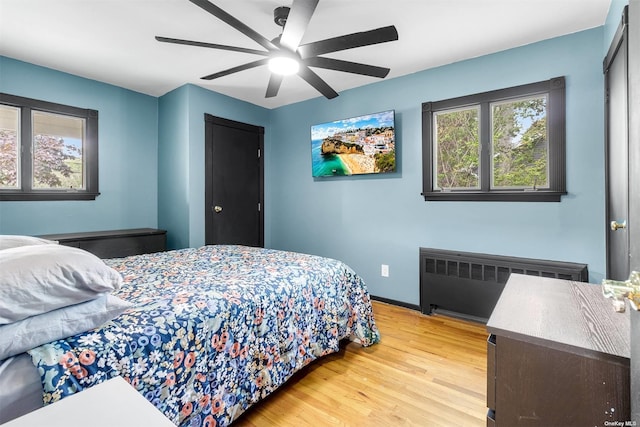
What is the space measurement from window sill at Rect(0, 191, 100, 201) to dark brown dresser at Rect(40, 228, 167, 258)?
1.25 ft

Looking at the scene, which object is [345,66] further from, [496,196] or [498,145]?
[496,196]

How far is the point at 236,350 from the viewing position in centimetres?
150

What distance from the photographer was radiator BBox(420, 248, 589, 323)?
2.55 metres

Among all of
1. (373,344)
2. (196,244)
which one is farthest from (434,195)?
(196,244)

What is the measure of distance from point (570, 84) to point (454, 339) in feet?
7.28

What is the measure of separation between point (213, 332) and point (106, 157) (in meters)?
2.96

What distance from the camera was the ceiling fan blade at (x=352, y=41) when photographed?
5.72 feet

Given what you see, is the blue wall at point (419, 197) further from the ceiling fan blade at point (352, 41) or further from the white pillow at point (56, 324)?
the white pillow at point (56, 324)

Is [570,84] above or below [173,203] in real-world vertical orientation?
above

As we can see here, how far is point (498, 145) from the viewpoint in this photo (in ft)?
9.09

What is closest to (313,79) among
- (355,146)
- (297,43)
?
(297,43)

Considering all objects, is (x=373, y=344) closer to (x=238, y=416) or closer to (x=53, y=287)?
(x=238, y=416)

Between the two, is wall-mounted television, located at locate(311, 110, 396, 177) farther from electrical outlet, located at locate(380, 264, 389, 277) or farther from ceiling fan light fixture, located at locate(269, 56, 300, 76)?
ceiling fan light fixture, located at locate(269, 56, 300, 76)

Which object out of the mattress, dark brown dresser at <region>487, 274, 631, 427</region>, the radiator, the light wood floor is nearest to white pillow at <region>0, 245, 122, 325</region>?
the mattress
